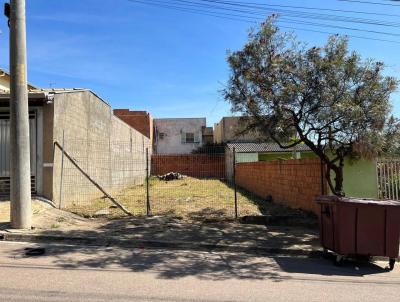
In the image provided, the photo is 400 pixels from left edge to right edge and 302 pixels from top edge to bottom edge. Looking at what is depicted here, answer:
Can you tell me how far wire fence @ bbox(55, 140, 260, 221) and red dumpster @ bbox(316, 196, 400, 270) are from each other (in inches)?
187

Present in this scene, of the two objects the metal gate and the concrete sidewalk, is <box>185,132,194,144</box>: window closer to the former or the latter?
the metal gate

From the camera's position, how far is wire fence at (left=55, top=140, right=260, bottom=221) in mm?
14055

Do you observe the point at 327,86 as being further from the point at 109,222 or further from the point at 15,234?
the point at 15,234

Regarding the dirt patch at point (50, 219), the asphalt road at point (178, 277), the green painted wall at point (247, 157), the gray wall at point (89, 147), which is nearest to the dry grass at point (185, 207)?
the gray wall at point (89, 147)

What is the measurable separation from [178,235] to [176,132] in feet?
142

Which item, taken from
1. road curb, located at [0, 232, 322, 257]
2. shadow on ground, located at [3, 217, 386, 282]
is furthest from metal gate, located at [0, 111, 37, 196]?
road curb, located at [0, 232, 322, 257]

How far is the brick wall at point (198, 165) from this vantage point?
24.2 m

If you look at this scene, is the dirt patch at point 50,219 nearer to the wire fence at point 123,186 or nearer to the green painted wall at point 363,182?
the wire fence at point 123,186

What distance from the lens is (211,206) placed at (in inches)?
639

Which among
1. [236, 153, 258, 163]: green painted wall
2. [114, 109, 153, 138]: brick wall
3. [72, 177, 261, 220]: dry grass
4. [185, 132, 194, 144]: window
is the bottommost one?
[72, 177, 261, 220]: dry grass

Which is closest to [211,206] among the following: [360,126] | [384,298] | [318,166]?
[318,166]

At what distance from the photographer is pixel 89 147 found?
18.2 meters

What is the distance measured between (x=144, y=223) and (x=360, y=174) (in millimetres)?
5661

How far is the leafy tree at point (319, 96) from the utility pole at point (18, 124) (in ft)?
16.2
